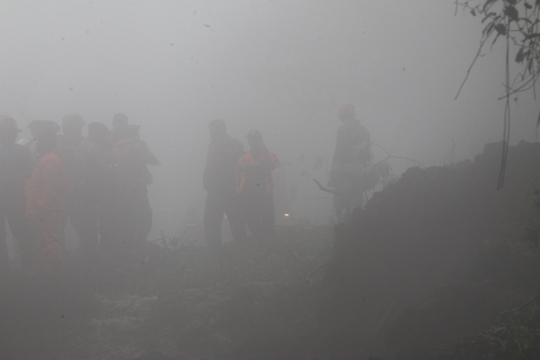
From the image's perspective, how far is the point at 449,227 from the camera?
3.68 m

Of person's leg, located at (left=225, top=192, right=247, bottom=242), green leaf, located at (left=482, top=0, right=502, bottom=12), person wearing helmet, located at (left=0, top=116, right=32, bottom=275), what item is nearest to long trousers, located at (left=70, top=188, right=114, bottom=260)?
person wearing helmet, located at (left=0, top=116, right=32, bottom=275)

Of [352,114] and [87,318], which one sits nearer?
[87,318]

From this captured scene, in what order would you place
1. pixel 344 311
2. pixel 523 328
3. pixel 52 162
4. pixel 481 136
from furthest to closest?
pixel 481 136 < pixel 52 162 < pixel 344 311 < pixel 523 328

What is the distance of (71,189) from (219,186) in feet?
6.50

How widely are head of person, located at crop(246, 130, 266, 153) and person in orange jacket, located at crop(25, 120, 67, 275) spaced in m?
2.39

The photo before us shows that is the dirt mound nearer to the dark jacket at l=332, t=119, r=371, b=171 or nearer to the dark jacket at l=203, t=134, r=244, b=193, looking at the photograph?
the dark jacket at l=332, t=119, r=371, b=171

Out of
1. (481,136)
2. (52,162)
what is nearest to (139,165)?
(52,162)

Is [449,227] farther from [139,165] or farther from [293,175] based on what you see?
[293,175]

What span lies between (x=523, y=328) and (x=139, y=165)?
17.4ft

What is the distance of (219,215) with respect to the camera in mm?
6402

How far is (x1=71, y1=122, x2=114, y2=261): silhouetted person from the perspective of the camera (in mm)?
5785

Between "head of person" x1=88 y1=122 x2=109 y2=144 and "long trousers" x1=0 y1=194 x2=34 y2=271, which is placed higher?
"head of person" x1=88 y1=122 x2=109 y2=144

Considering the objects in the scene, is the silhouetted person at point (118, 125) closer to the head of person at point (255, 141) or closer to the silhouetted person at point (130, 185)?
the silhouetted person at point (130, 185)

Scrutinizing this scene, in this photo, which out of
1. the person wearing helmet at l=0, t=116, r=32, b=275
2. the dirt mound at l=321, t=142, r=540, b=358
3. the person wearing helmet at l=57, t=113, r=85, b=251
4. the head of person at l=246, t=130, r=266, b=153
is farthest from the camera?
the head of person at l=246, t=130, r=266, b=153
